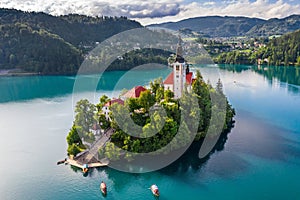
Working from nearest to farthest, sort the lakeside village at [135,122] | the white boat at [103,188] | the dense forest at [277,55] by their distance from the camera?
the white boat at [103,188] → the lakeside village at [135,122] → the dense forest at [277,55]

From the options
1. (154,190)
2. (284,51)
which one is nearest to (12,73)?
(154,190)

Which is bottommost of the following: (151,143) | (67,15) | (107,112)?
(151,143)

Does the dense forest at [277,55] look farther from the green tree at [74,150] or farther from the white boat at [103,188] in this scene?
the white boat at [103,188]

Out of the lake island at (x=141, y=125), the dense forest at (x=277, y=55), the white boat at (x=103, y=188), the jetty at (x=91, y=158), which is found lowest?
the white boat at (x=103, y=188)

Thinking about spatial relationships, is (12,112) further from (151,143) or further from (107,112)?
(151,143)

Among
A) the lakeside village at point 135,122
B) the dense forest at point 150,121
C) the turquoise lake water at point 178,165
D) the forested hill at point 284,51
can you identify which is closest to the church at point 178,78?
the lakeside village at point 135,122

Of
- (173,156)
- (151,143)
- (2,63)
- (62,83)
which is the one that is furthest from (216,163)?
(2,63)
